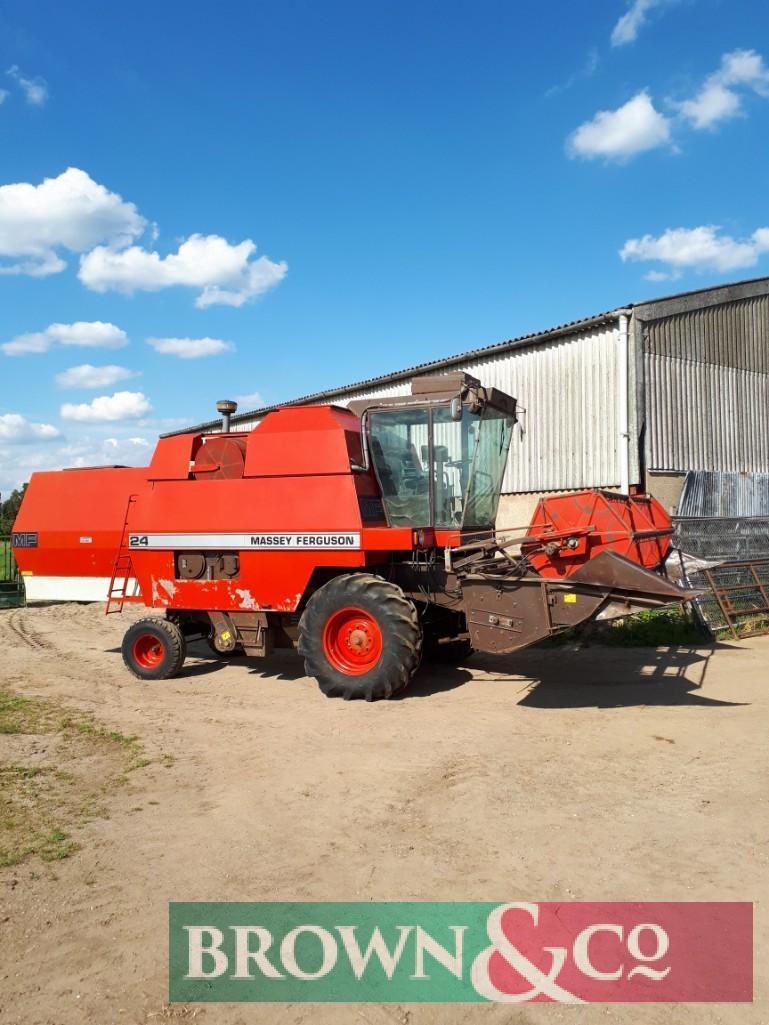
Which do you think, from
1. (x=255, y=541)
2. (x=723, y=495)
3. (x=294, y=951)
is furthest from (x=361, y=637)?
(x=723, y=495)

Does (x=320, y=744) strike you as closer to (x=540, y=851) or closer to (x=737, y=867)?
(x=540, y=851)

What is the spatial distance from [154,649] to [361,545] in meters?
3.30

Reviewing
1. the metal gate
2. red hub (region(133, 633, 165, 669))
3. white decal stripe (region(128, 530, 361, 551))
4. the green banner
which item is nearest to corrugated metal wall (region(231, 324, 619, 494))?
white decal stripe (region(128, 530, 361, 551))

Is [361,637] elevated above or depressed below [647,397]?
below

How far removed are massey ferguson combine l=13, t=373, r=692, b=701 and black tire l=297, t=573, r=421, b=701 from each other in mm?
15

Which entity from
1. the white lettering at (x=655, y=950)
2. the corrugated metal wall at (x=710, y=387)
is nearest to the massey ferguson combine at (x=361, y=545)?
the white lettering at (x=655, y=950)

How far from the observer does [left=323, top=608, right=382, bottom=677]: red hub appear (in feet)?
24.3

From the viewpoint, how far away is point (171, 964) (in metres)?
2.98

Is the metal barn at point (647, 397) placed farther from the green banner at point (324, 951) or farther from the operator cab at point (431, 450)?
the green banner at point (324, 951)

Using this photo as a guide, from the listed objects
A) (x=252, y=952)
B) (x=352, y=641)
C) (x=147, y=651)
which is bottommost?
(x=252, y=952)

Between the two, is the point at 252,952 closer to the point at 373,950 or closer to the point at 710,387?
the point at 373,950

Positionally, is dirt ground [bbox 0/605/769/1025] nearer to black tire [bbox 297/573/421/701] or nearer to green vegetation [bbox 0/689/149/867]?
green vegetation [bbox 0/689/149/867]

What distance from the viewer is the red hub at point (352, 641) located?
292 inches

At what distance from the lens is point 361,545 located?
7.52 meters
